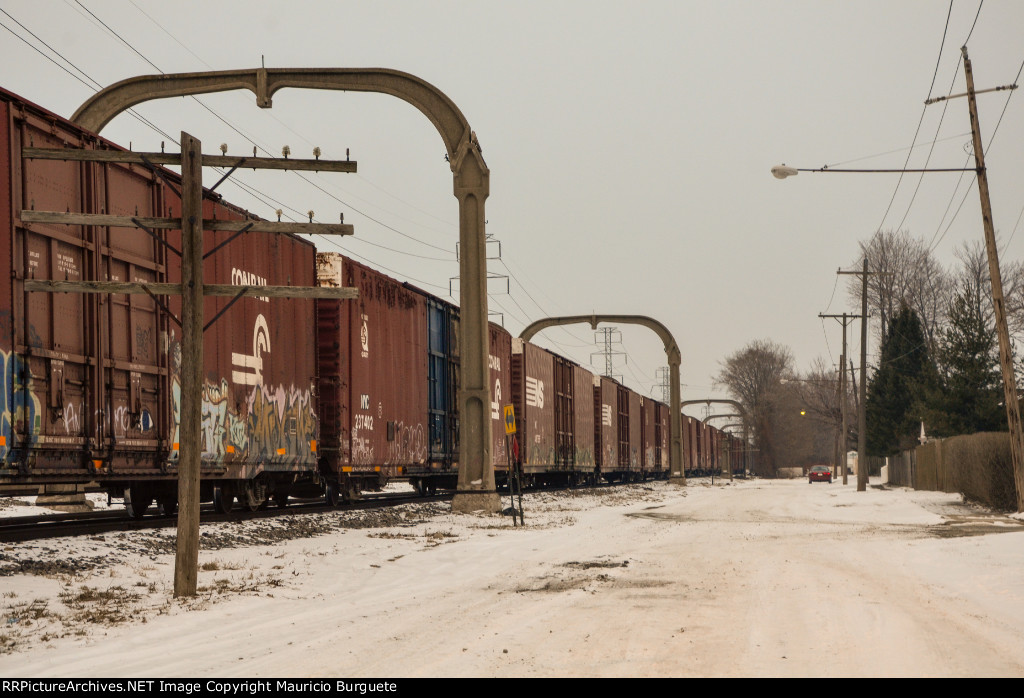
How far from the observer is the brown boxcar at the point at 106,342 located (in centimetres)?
1002

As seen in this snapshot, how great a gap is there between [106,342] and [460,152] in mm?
12701

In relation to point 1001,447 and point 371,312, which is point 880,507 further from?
point 371,312

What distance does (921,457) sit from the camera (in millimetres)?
40719

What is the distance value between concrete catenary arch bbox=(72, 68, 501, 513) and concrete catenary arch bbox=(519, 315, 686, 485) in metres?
30.0

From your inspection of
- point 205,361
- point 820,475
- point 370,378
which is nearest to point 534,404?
point 370,378

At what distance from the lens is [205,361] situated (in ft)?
45.0

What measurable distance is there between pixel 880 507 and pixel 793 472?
9179cm

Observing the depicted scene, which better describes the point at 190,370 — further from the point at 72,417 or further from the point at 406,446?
the point at 406,446

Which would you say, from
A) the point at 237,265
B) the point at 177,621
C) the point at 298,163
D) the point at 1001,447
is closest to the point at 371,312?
the point at 237,265

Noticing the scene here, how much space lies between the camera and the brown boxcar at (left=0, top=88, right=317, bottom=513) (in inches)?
395

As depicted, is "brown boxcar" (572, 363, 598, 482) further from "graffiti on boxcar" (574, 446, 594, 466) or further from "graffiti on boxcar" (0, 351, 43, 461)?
"graffiti on boxcar" (0, 351, 43, 461)

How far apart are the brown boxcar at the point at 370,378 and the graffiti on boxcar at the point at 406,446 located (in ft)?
0.06

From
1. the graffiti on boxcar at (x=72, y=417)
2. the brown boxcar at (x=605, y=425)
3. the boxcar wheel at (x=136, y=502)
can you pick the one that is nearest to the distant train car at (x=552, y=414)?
the brown boxcar at (x=605, y=425)

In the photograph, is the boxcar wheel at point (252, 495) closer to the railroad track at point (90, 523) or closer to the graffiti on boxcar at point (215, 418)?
the railroad track at point (90, 523)
